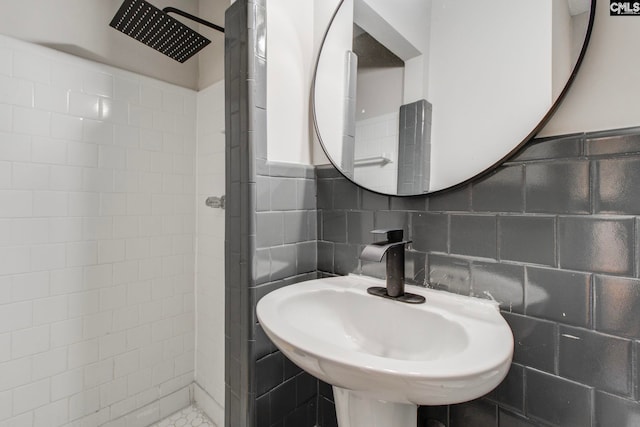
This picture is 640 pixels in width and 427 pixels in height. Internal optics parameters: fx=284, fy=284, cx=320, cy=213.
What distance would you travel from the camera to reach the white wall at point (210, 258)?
1.43 m

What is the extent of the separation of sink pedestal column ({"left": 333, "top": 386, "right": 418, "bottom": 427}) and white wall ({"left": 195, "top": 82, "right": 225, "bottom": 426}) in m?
0.95

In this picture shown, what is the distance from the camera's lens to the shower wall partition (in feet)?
3.58

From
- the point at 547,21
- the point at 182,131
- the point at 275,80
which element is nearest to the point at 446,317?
the point at 547,21

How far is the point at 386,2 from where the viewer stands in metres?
0.85

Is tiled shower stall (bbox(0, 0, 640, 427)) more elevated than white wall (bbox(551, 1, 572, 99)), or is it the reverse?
white wall (bbox(551, 1, 572, 99))

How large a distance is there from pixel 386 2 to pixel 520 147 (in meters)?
0.59

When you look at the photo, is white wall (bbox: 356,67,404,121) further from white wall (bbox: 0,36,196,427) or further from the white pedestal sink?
white wall (bbox: 0,36,196,427)

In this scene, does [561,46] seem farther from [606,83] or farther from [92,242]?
[92,242]

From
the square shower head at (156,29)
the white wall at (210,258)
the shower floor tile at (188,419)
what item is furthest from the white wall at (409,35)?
the shower floor tile at (188,419)

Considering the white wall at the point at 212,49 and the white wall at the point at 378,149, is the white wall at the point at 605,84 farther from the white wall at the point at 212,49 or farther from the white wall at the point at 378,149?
the white wall at the point at 212,49

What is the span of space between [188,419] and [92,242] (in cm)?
101

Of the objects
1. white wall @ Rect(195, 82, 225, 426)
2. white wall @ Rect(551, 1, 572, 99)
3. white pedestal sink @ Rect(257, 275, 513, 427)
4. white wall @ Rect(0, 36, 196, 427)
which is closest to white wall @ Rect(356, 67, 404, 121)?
white wall @ Rect(551, 1, 572, 99)

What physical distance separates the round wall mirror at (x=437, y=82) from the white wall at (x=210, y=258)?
0.71 meters

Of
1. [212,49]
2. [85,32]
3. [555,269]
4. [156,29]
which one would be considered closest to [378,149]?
[555,269]
